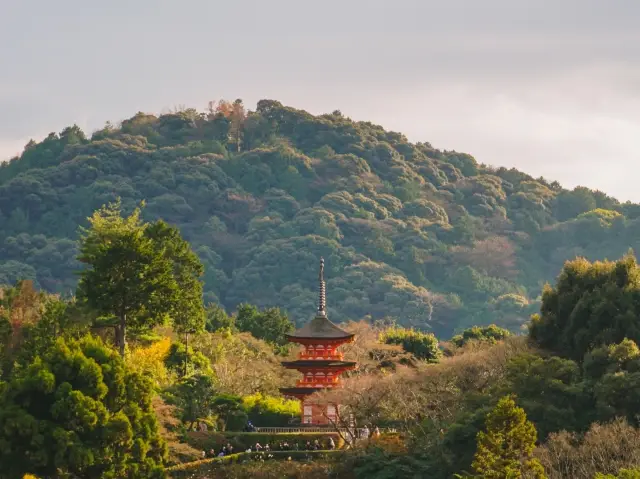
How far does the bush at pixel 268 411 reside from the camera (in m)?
70.2

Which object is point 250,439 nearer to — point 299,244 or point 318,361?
point 318,361

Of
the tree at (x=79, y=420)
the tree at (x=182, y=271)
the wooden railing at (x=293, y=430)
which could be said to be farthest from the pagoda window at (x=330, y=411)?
the tree at (x=79, y=420)

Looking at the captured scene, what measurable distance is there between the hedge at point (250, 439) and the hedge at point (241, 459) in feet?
5.65

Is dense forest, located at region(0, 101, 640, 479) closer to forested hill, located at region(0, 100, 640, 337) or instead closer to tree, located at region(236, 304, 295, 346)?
tree, located at region(236, 304, 295, 346)

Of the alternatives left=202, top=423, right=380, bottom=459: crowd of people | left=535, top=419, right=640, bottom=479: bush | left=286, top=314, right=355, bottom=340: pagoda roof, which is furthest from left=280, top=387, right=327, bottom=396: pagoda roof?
left=535, top=419, right=640, bottom=479: bush

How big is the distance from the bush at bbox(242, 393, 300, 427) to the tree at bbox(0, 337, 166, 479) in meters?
16.5

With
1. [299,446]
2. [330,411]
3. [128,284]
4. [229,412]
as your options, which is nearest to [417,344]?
[330,411]

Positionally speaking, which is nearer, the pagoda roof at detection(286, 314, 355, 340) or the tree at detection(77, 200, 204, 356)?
the tree at detection(77, 200, 204, 356)

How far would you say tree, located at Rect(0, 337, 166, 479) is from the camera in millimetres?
50438

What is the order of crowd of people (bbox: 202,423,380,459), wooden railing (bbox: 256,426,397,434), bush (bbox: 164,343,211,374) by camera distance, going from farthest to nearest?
bush (bbox: 164,343,211,374), wooden railing (bbox: 256,426,397,434), crowd of people (bbox: 202,423,380,459)

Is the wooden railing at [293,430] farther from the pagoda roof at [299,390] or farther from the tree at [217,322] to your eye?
the tree at [217,322]

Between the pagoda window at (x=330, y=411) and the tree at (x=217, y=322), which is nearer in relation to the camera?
the pagoda window at (x=330, y=411)

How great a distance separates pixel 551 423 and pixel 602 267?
1069 centimetres

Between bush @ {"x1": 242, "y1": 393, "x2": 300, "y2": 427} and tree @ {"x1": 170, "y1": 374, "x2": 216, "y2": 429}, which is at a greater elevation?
tree @ {"x1": 170, "y1": 374, "x2": 216, "y2": 429}
